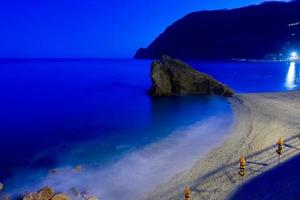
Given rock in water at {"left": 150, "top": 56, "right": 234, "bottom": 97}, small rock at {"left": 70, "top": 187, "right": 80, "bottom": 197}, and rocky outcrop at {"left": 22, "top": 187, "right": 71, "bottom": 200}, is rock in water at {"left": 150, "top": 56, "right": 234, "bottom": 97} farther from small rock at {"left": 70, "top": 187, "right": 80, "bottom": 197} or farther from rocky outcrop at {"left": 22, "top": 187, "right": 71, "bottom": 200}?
rocky outcrop at {"left": 22, "top": 187, "right": 71, "bottom": 200}

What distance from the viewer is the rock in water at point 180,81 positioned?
56.6 m

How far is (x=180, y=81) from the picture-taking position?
5697 centimetres

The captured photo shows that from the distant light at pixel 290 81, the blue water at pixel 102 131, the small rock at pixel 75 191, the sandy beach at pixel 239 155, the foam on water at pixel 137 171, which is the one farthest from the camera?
the distant light at pixel 290 81

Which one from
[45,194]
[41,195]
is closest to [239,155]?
[45,194]

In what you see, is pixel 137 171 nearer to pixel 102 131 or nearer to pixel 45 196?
pixel 45 196

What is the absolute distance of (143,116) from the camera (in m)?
43.8

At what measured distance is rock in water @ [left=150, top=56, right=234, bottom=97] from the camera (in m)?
56.6

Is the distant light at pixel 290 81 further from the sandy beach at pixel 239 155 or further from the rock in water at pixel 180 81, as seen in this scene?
the sandy beach at pixel 239 155

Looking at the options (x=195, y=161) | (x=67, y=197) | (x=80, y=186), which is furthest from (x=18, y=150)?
(x=195, y=161)

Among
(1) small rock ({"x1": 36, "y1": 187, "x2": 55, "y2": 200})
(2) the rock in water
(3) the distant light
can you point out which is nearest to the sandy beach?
(1) small rock ({"x1": 36, "y1": 187, "x2": 55, "y2": 200})

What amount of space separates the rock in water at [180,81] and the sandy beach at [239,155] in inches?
698

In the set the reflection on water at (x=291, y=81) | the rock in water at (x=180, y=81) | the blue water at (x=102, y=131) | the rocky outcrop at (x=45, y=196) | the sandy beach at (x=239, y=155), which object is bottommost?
the reflection on water at (x=291, y=81)

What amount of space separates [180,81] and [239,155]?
33003 mm

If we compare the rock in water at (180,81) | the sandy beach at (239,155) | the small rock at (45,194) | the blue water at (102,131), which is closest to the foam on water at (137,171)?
the blue water at (102,131)
